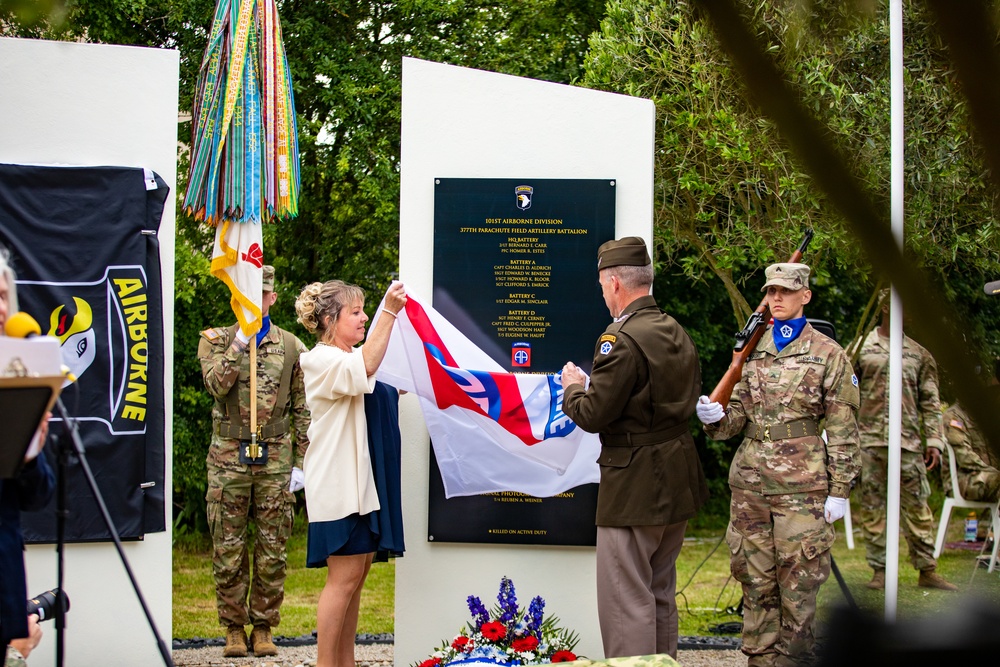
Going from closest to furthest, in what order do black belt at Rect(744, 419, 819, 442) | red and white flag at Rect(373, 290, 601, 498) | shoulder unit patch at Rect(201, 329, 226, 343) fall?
red and white flag at Rect(373, 290, 601, 498) < black belt at Rect(744, 419, 819, 442) < shoulder unit patch at Rect(201, 329, 226, 343)

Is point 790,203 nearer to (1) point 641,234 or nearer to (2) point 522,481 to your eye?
(1) point 641,234

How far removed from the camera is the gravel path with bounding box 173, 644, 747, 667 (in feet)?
19.5

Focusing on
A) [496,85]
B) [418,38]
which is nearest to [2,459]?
[496,85]

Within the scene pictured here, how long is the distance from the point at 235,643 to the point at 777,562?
3.11 meters

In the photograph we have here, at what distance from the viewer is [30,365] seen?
116 inches

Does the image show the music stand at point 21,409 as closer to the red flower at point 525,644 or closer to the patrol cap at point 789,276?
the red flower at point 525,644

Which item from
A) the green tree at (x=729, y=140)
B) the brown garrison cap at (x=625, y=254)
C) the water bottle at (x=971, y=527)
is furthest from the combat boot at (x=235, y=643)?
the water bottle at (x=971, y=527)

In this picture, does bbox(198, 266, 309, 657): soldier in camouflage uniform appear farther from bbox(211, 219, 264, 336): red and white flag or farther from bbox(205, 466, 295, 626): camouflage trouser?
bbox(211, 219, 264, 336): red and white flag

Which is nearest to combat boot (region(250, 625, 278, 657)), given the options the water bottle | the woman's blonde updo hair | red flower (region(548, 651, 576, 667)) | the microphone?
red flower (region(548, 651, 576, 667))

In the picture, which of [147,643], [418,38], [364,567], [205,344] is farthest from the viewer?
[418,38]

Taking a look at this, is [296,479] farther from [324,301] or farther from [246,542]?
[324,301]

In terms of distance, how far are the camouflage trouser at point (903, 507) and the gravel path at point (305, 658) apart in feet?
6.03

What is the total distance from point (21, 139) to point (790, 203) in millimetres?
5268

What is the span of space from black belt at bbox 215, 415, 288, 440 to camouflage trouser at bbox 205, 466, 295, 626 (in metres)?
0.23
